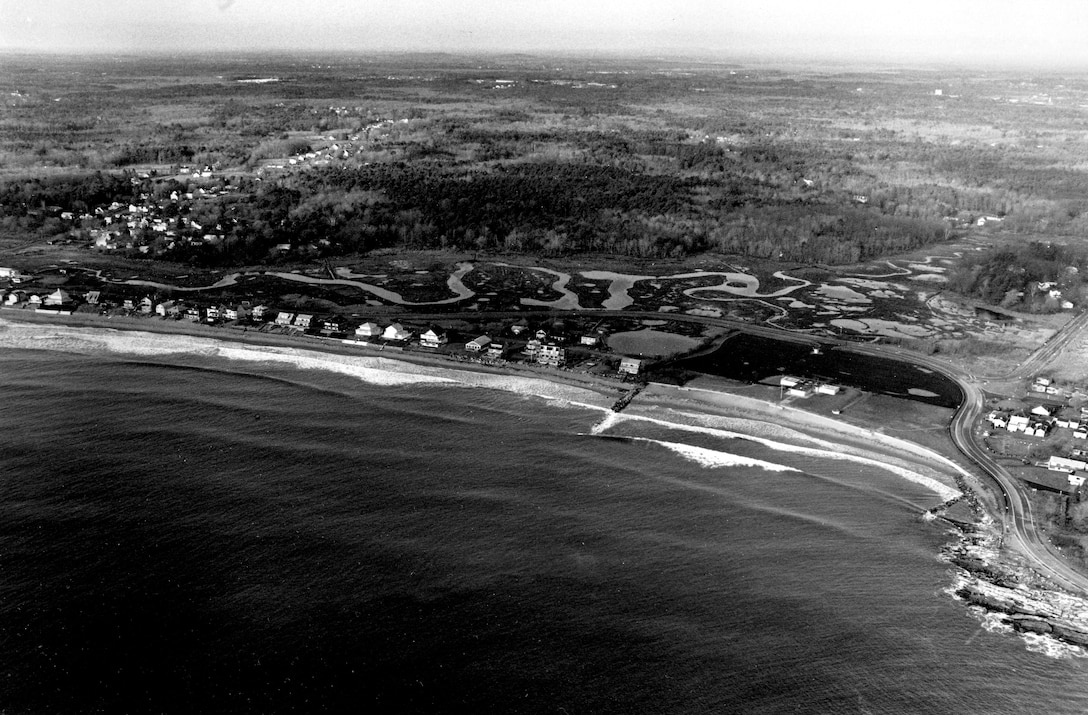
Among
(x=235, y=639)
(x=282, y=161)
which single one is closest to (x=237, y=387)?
(x=235, y=639)

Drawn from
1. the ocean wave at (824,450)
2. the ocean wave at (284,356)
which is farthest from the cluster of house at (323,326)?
the ocean wave at (824,450)

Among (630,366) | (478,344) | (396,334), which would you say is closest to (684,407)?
(630,366)

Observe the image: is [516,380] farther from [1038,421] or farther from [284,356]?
[1038,421]

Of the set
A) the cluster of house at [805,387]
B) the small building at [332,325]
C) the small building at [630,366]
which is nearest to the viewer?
the cluster of house at [805,387]

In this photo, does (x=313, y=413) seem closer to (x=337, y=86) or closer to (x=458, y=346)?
(x=458, y=346)

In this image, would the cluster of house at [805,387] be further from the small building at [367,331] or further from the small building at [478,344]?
the small building at [367,331]

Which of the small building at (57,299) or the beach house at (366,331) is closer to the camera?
the beach house at (366,331)
